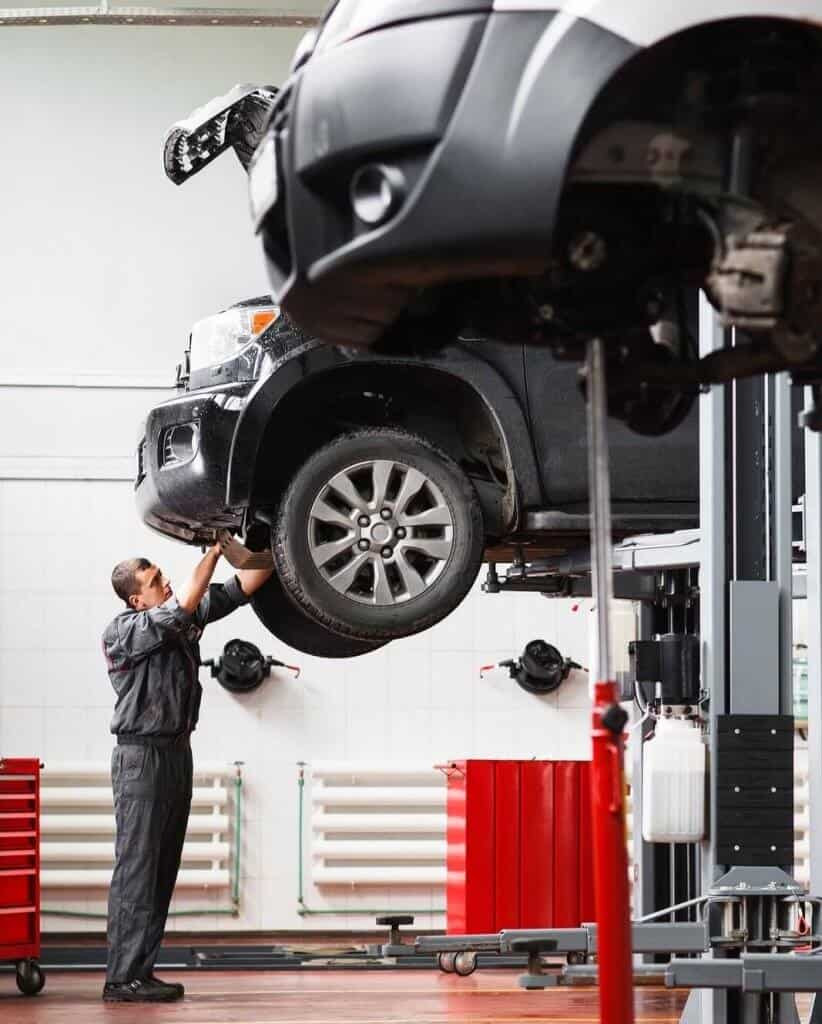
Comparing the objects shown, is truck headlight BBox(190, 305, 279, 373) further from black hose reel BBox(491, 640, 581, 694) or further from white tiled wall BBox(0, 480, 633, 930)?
black hose reel BBox(491, 640, 581, 694)

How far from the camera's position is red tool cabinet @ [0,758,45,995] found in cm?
728

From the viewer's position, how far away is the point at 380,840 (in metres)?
9.41

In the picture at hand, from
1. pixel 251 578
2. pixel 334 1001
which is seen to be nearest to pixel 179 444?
pixel 251 578

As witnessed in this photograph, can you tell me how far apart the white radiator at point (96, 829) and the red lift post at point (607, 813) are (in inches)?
302

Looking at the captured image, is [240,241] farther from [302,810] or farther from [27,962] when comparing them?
[27,962]

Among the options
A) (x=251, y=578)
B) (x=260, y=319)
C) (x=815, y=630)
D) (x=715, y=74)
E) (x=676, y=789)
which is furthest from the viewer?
(x=251, y=578)

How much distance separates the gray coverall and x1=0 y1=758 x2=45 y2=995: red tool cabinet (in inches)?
19.3

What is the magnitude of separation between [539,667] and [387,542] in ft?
15.1

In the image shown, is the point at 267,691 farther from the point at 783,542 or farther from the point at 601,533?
the point at 601,533

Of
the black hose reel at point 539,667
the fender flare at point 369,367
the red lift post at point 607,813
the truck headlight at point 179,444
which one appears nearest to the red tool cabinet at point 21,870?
the truck headlight at point 179,444

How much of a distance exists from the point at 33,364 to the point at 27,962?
12.9ft

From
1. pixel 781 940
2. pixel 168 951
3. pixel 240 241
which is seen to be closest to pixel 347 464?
pixel 781 940

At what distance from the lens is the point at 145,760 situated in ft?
22.9

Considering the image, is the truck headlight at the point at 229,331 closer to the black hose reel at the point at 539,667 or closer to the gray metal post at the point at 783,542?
the gray metal post at the point at 783,542
